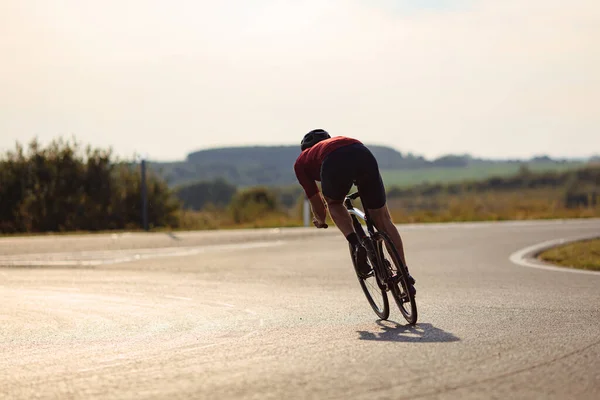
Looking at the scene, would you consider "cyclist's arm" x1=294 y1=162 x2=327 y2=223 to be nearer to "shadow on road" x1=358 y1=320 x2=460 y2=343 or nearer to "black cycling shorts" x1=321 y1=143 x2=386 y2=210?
"black cycling shorts" x1=321 y1=143 x2=386 y2=210

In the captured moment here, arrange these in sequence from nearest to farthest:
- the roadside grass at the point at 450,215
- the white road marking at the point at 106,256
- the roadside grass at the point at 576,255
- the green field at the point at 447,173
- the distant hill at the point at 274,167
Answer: the roadside grass at the point at 576,255 → the white road marking at the point at 106,256 → the roadside grass at the point at 450,215 → the green field at the point at 447,173 → the distant hill at the point at 274,167

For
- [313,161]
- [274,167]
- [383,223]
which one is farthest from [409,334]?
[274,167]

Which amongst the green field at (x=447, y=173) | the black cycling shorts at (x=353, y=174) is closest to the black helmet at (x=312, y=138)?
the black cycling shorts at (x=353, y=174)

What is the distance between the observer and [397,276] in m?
8.35

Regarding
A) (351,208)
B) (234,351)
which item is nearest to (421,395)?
(234,351)

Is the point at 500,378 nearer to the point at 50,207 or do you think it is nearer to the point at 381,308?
the point at 381,308

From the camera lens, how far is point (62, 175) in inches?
1369

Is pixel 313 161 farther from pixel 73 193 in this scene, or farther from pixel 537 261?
pixel 73 193

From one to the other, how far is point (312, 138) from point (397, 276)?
1.40m

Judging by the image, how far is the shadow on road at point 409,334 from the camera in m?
7.45

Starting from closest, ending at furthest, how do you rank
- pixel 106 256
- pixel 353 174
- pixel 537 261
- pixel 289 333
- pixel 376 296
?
pixel 289 333
pixel 353 174
pixel 376 296
pixel 537 261
pixel 106 256

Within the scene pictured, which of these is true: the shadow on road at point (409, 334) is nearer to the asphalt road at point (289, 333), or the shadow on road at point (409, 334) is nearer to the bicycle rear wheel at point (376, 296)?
the asphalt road at point (289, 333)

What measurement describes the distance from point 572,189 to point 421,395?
7176cm

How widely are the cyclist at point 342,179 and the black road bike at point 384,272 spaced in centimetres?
9
